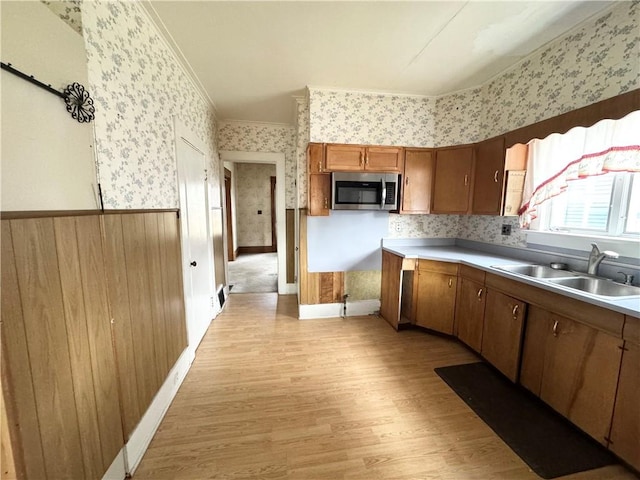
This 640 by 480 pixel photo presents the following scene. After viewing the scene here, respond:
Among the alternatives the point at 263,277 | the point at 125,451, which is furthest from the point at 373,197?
the point at 263,277

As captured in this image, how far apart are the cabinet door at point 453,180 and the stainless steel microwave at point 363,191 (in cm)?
54

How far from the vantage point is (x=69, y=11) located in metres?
1.06

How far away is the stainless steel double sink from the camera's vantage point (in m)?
1.69

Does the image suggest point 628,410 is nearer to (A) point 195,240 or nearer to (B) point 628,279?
(B) point 628,279

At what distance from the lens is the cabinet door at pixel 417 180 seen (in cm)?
295

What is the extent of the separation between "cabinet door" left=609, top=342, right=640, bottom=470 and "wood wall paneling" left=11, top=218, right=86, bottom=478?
2588 millimetres

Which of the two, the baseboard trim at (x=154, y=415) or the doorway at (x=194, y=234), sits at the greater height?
the doorway at (x=194, y=234)

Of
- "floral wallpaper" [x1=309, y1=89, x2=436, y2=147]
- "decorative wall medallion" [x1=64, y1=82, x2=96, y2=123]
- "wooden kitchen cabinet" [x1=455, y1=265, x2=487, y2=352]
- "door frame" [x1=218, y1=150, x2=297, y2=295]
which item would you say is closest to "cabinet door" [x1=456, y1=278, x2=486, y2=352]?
"wooden kitchen cabinet" [x1=455, y1=265, x2=487, y2=352]

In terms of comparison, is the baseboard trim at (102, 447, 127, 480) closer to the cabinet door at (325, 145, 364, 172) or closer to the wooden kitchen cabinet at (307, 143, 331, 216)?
the wooden kitchen cabinet at (307, 143, 331, 216)

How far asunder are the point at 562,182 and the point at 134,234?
3.28 metres

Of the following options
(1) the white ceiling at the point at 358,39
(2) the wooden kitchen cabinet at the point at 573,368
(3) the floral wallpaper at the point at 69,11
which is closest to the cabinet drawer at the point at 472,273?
(2) the wooden kitchen cabinet at the point at 573,368

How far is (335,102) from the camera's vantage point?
9.32ft

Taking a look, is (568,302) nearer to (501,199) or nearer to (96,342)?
(501,199)

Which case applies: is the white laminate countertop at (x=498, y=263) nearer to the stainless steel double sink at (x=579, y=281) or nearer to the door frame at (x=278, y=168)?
the stainless steel double sink at (x=579, y=281)
